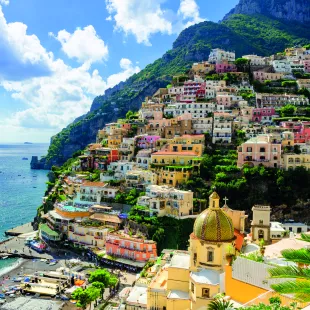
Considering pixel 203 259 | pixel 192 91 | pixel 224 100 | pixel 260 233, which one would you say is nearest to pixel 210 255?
pixel 203 259

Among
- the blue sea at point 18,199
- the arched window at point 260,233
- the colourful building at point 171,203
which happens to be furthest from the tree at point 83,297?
the colourful building at point 171,203

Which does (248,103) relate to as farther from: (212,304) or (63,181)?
(212,304)

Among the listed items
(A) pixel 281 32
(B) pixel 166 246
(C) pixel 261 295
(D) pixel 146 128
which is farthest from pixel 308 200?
(A) pixel 281 32

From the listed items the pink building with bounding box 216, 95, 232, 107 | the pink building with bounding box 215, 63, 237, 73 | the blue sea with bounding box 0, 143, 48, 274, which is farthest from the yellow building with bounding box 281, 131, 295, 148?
the blue sea with bounding box 0, 143, 48, 274

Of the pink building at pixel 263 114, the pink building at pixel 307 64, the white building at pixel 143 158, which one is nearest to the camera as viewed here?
the white building at pixel 143 158

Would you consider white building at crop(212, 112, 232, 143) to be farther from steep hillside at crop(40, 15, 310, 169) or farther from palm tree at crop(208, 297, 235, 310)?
steep hillside at crop(40, 15, 310, 169)

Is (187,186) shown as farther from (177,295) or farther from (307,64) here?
(307,64)

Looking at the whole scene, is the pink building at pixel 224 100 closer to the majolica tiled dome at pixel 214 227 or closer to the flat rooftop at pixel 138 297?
the flat rooftop at pixel 138 297
